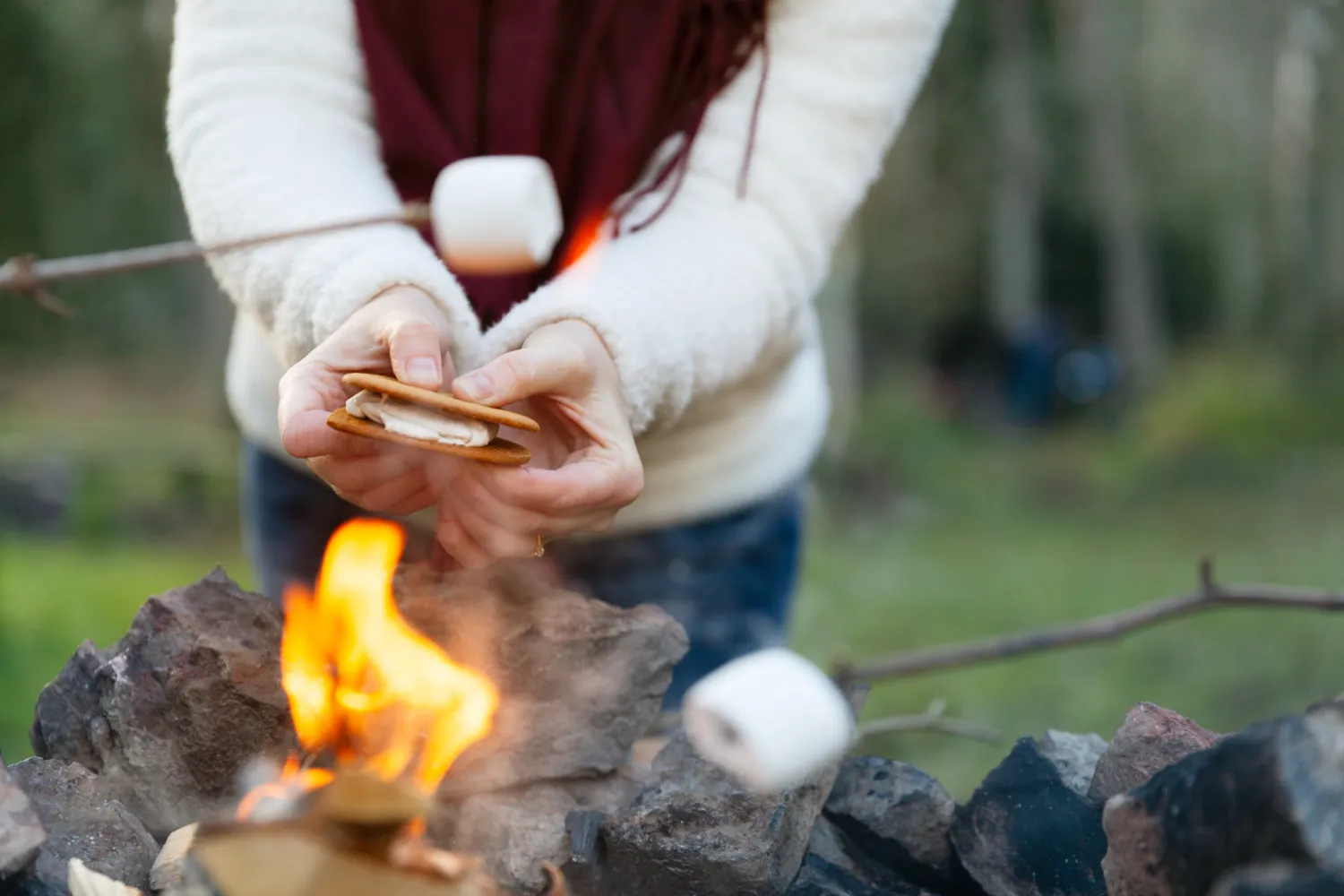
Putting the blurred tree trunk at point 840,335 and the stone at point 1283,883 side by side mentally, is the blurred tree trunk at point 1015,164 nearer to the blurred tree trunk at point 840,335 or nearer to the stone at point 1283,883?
the blurred tree trunk at point 840,335

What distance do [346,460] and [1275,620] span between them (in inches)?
162

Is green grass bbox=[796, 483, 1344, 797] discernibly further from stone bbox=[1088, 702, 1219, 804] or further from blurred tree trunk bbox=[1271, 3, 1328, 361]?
blurred tree trunk bbox=[1271, 3, 1328, 361]

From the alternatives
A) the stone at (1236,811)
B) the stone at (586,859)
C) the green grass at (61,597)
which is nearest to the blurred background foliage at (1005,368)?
the green grass at (61,597)

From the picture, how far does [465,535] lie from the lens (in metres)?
0.98

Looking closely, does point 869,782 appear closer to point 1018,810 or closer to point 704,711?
point 1018,810

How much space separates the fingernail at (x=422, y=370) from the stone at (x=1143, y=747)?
583 mm

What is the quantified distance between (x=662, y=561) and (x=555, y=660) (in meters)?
0.31

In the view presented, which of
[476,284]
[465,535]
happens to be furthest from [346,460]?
[476,284]

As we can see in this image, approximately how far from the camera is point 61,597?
380 cm

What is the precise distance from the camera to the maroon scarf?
4.02ft

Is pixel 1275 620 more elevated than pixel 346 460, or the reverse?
pixel 346 460

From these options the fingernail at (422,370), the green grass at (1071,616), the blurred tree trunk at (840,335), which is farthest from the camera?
the blurred tree trunk at (840,335)

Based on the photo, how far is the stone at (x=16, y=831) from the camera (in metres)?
0.81

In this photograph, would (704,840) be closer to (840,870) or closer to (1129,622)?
(840,870)
